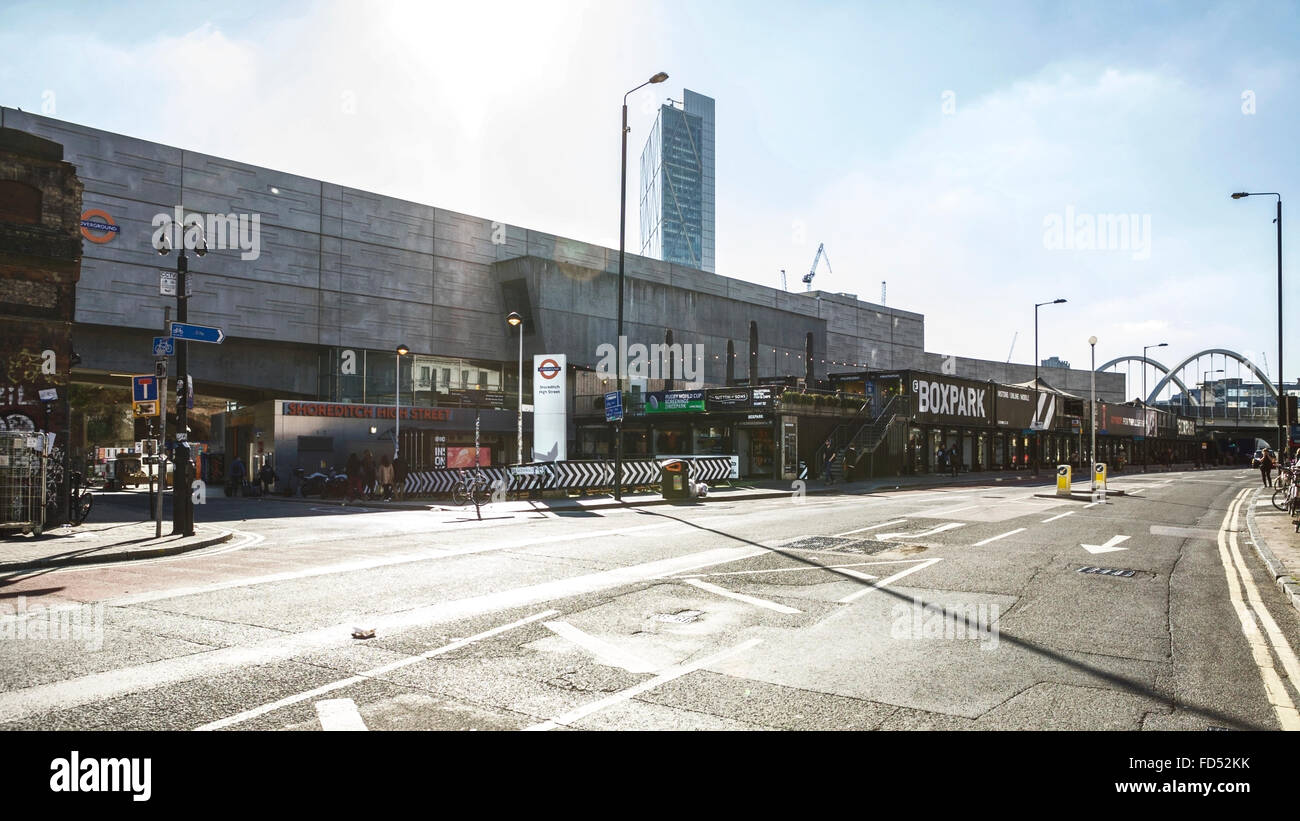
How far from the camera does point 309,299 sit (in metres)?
46.9

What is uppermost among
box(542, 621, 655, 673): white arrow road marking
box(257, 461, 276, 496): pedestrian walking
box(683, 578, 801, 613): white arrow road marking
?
box(542, 621, 655, 673): white arrow road marking

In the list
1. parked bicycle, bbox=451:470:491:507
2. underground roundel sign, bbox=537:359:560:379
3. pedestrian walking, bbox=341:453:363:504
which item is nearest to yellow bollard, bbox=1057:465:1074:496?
underground roundel sign, bbox=537:359:560:379

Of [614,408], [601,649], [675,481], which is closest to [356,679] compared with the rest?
[601,649]

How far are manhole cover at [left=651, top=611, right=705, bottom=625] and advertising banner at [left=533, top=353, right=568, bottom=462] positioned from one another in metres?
19.7

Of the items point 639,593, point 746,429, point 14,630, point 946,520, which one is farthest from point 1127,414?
point 14,630

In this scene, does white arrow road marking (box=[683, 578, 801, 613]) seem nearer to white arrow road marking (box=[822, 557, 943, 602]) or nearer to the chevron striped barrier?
white arrow road marking (box=[822, 557, 943, 602])

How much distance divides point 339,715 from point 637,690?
1945 mm

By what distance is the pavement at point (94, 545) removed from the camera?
11.9m

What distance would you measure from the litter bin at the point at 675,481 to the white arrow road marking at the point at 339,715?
22338 mm

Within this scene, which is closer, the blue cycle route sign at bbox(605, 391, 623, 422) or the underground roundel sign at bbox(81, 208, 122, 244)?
the blue cycle route sign at bbox(605, 391, 623, 422)

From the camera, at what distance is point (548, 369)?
2741 cm

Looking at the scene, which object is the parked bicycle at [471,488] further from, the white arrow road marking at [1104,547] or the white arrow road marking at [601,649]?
the white arrow road marking at [601,649]

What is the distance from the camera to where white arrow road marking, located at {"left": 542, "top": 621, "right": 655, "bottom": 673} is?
19.4ft

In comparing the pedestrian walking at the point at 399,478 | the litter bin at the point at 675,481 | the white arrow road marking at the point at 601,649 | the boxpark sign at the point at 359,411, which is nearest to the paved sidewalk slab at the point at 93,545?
the white arrow road marking at the point at 601,649
